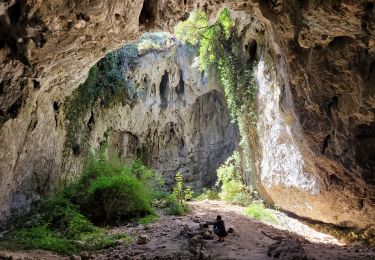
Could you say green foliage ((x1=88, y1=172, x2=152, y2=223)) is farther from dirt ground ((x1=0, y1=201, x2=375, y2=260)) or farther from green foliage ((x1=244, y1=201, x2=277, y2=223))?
green foliage ((x1=244, y1=201, x2=277, y2=223))

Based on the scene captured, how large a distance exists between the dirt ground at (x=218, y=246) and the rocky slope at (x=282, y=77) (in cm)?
155

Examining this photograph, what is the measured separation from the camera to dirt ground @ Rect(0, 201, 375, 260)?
6137mm

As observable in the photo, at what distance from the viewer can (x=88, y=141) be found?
13.1m

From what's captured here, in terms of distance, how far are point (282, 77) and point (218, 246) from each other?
517 centimetres

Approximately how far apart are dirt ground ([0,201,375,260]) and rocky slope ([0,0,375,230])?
1551 millimetres

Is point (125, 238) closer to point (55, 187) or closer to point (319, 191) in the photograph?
point (55, 187)

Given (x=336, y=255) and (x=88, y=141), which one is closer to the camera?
(x=336, y=255)

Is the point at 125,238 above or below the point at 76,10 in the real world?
Answer: below

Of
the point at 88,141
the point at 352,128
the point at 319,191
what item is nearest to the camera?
the point at 352,128

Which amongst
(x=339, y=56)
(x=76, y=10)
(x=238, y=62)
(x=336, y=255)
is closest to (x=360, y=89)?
(x=339, y=56)

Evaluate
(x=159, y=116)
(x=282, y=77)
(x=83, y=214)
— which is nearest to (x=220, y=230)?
(x=83, y=214)

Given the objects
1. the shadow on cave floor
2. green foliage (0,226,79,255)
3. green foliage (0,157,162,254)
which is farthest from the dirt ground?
green foliage (0,157,162,254)

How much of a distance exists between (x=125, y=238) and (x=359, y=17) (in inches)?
244

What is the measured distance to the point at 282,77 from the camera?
9.72 meters
